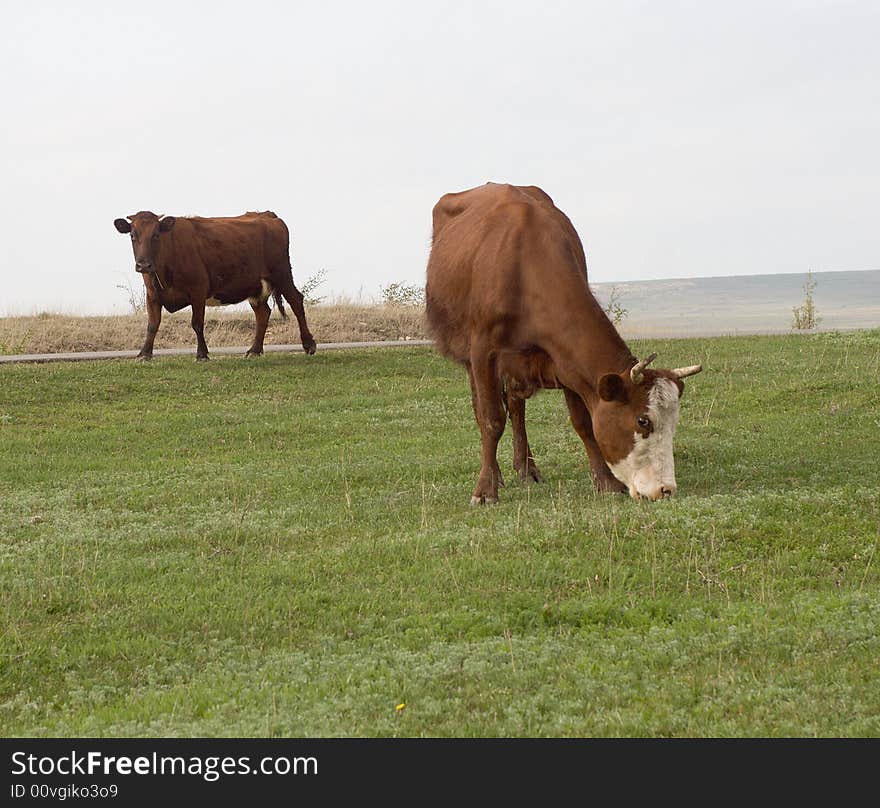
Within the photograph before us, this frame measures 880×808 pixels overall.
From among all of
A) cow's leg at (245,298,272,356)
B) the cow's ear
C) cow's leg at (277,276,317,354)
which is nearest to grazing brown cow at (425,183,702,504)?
the cow's ear

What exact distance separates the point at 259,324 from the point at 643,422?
49.9 feet

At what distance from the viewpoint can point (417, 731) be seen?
548 centimetres

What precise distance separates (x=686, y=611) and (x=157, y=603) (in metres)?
3.10

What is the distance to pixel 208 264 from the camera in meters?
22.7

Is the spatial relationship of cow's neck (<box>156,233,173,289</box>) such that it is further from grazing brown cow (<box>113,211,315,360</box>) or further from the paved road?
the paved road

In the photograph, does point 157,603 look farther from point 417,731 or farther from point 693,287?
point 693,287

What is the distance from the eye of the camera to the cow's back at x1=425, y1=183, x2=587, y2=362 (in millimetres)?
10289

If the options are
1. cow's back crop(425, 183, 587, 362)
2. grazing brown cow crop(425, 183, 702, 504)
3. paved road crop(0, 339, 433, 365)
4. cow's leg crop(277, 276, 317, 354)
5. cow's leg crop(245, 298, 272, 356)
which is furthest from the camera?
cow's leg crop(277, 276, 317, 354)

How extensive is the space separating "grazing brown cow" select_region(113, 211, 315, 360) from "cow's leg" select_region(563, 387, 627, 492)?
12.6 meters

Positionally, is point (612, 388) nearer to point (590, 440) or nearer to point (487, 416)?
point (590, 440)

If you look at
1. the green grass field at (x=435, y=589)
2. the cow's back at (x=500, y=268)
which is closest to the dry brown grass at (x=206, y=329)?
the green grass field at (x=435, y=589)

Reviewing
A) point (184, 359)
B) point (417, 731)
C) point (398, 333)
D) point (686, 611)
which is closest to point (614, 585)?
point (686, 611)

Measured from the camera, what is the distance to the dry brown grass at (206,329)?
28203 mm

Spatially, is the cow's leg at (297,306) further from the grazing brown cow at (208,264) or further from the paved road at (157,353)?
the paved road at (157,353)
